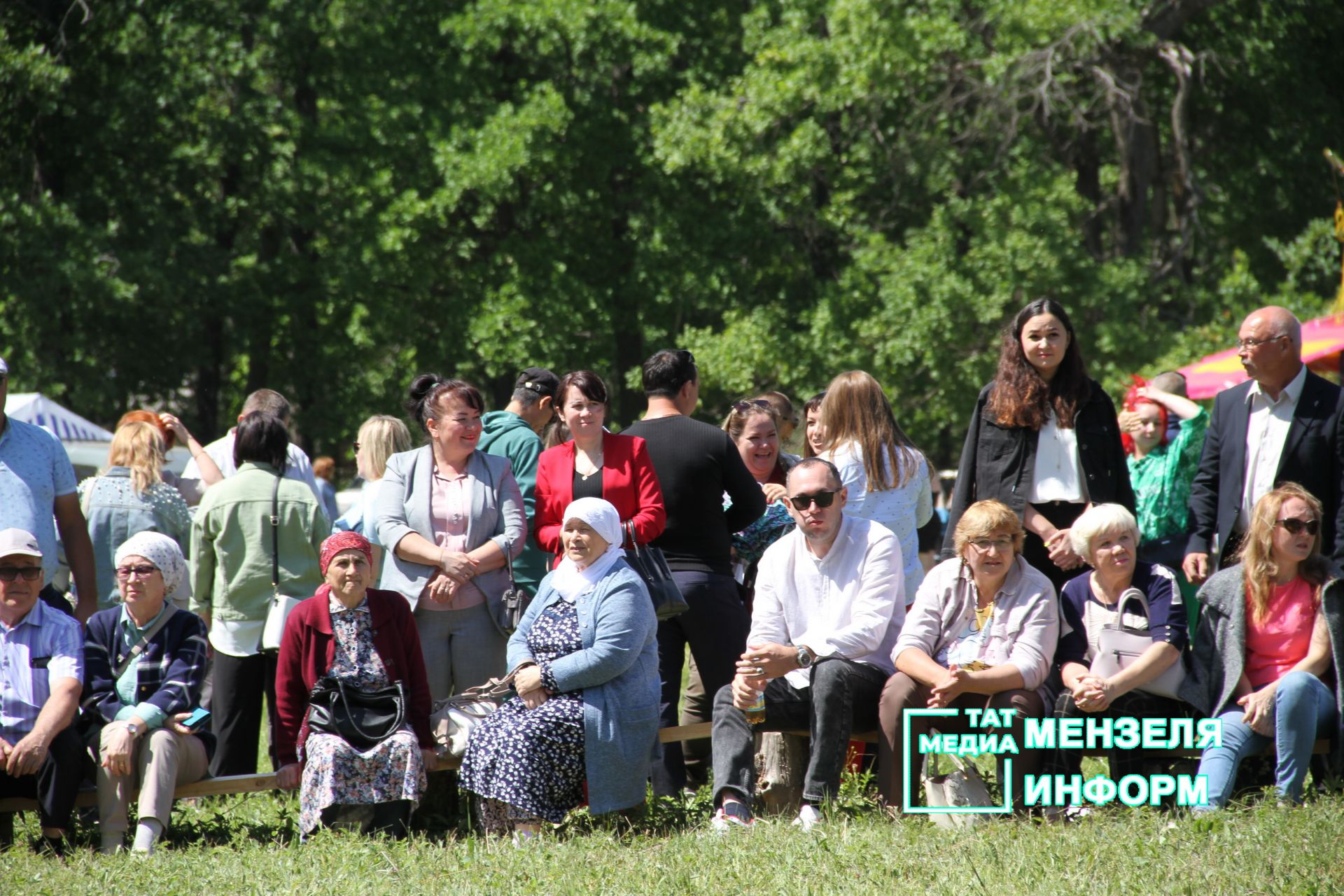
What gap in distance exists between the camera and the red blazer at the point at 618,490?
5523 millimetres

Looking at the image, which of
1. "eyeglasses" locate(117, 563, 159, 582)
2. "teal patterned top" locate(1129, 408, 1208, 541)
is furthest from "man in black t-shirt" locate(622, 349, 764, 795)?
"teal patterned top" locate(1129, 408, 1208, 541)

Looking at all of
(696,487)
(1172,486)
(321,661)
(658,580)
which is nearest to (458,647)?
(321,661)

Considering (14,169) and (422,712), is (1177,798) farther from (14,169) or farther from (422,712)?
(14,169)

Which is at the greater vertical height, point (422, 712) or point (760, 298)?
point (760, 298)

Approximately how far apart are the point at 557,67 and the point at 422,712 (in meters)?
15.8

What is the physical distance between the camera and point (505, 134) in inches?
731

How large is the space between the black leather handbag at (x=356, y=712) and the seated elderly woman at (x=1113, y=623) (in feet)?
8.24

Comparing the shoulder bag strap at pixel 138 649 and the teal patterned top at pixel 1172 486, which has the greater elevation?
the teal patterned top at pixel 1172 486

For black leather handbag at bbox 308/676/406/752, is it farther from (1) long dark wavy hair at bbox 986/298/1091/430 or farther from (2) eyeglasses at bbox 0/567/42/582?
(1) long dark wavy hair at bbox 986/298/1091/430

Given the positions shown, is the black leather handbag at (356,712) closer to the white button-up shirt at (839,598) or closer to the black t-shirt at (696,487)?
the black t-shirt at (696,487)

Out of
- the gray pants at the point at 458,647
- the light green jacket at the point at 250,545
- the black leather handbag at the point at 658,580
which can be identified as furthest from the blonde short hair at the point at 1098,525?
the light green jacket at the point at 250,545

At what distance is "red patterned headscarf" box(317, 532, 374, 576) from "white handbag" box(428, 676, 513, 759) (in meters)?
0.67

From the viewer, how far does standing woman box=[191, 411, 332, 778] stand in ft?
19.8

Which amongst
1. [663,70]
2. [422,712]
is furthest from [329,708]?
[663,70]
